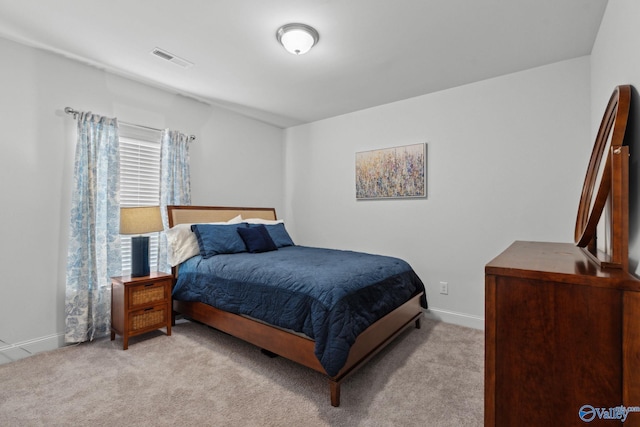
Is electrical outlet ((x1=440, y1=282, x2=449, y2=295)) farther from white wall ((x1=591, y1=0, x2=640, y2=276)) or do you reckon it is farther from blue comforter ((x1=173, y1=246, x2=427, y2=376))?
white wall ((x1=591, y1=0, x2=640, y2=276))

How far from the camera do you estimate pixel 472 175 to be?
3.23 m

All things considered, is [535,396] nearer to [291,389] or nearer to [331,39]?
[291,389]

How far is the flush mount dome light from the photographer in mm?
2239

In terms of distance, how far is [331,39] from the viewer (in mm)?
2408

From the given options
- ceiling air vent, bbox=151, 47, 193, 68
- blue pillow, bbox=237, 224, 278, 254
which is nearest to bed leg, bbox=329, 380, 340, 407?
blue pillow, bbox=237, 224, 278, 254

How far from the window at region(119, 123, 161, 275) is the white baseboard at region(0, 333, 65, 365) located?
772 mm

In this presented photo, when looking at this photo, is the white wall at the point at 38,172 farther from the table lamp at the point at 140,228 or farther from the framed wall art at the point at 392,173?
the framed wall art at the point at 392,173

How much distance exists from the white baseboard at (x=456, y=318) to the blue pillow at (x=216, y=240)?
229 centimetres

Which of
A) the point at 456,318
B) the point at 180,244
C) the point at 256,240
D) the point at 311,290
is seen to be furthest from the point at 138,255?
the point at 456,318

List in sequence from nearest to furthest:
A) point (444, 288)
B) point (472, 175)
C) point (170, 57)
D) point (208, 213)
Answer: point (170, 57), point (472, 175), point (444, 288), point (208, 213)

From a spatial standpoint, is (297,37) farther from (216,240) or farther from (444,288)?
(444,288)

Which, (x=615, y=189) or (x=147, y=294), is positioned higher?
(x=615, y=189)

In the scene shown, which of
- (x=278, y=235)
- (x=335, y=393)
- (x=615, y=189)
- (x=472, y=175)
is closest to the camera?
(x=615, y=189)

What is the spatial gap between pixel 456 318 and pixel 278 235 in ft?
7.57
